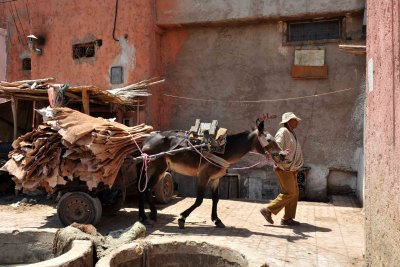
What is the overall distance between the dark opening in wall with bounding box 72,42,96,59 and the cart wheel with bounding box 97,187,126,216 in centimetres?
585

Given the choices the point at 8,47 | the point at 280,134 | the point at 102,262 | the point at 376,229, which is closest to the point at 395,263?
the point at 376,229

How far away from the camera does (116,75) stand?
11922 mm

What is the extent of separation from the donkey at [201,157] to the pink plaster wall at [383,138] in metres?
2.46

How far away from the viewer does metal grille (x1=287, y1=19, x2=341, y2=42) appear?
10.7m

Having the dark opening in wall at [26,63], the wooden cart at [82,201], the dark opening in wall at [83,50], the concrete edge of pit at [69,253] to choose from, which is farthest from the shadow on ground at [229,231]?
the dark opening in wall at [26,63]

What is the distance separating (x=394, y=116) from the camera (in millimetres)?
3414

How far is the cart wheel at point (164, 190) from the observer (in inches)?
363

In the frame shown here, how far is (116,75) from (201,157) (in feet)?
18.9

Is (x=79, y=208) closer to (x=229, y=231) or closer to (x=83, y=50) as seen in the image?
(x=229, y=231)

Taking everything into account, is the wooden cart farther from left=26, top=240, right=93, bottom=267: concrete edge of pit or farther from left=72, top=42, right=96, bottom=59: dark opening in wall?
left=72, top=42, right=96, bottom=59: dark opening in wall

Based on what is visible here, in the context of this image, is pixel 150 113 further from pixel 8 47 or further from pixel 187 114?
pixel 8 47

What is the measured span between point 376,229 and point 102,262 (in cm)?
256

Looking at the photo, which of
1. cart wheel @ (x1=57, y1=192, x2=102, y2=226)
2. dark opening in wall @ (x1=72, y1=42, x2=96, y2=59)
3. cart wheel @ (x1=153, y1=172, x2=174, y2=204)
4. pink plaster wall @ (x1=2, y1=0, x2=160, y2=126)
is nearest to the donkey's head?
cart wheel @ (x1=57, y1=192, x2=102, y2=226)

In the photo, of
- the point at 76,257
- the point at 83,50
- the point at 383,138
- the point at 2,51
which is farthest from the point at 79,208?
the point at 2,51
